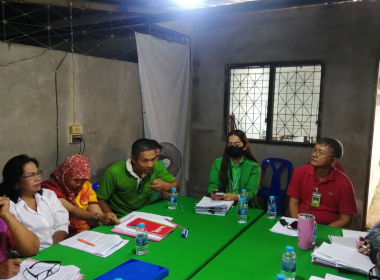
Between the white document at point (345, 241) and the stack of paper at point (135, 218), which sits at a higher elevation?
the white document at point (345, 241)

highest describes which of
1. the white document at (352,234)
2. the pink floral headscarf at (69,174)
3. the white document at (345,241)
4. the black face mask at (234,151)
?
the black face mask at (234,151)

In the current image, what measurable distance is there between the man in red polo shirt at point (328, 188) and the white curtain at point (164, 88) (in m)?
1.95

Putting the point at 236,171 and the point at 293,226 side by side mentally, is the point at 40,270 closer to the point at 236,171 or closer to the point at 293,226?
the point at 293,226

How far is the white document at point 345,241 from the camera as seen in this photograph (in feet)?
5.83

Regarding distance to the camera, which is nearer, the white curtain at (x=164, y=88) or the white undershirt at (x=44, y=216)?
the white undershirt at (x=44, y=216)

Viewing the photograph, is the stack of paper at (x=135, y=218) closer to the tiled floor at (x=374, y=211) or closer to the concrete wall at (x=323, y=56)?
the concrete wall at (x=323, y=56)

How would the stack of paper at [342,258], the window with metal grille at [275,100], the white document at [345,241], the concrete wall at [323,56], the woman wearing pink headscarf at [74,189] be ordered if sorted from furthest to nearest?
the window with metal grille at [275,100]
the concrete wall at [323,56]
the woman wearing pink headscarf at [74,189]
the white document at [345,241]
the stack of paper at [342,258]

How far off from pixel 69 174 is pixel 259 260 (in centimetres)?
150

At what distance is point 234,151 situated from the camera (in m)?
2.96

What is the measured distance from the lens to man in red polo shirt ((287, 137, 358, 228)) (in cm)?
233

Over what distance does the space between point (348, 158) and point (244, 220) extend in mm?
2165

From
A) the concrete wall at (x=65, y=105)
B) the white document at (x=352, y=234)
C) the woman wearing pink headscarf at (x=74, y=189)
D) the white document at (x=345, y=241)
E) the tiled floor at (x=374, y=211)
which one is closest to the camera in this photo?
the white document at (x=345, y=241)

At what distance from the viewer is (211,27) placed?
445 cm

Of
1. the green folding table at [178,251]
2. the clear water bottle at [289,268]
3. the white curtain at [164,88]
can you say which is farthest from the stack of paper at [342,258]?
the white curtain at [164,88]
